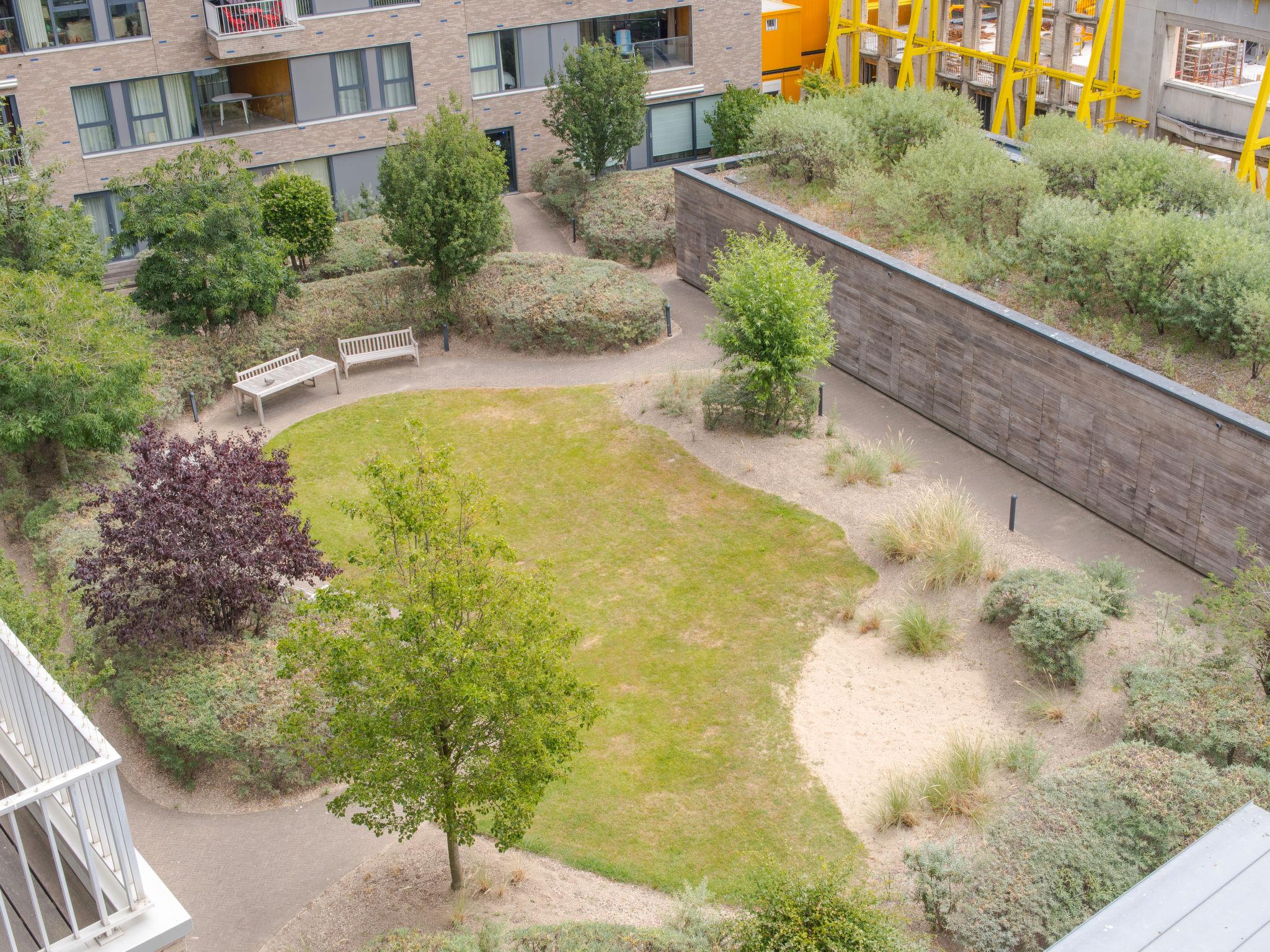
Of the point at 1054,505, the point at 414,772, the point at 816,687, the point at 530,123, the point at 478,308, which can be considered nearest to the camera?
the point at 414,772

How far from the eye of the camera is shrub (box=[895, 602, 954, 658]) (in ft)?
56.8

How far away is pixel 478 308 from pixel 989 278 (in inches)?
404

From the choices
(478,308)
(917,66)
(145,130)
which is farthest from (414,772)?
(917,66)

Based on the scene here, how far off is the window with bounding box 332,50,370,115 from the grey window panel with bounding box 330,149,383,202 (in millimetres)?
1025

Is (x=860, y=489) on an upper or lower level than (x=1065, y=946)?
lower

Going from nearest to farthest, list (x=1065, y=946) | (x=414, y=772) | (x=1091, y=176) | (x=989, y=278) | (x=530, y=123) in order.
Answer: (x=1065, y=946) < (x=414, y=772) < (x=989, y=278) < (x=1091, y=176) < (x=530, y=123)

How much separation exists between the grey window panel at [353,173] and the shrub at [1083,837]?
79.2 ft

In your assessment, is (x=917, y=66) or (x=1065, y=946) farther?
(x=917, y=66)

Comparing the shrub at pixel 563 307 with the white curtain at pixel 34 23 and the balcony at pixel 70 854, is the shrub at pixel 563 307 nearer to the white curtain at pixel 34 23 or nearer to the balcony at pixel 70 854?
the white curtain at pixel 34 23

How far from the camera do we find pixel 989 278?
2283cm

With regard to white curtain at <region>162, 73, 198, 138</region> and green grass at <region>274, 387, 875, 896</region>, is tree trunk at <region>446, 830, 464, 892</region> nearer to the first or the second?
green grass at <region>274, 387, 875, 896</region>

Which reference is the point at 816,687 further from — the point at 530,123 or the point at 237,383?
the point at 530,123

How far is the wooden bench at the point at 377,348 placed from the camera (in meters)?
26.4

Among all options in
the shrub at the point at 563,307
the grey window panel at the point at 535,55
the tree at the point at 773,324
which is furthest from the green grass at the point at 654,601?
the grey window panel at the point at 535,55
